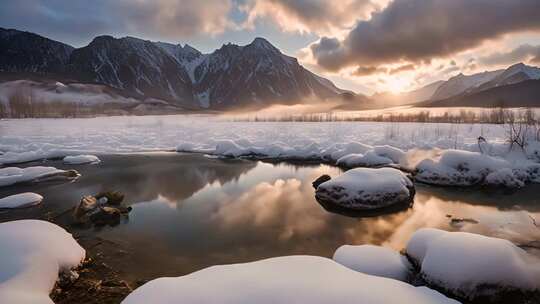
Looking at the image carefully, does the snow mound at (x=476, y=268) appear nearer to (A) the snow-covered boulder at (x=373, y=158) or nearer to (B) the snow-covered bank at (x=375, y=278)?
(B) the snow-covered bank at (x=375, y=278)

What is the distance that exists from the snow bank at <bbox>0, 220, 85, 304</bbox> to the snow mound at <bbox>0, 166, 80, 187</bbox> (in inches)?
395

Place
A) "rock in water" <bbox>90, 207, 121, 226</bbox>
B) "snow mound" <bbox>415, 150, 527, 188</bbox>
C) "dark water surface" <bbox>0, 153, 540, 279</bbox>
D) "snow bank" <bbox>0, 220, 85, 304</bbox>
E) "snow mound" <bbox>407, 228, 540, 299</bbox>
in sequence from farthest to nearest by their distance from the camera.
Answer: "snow mound" <bbox>415, 150, 527, 188</bbox> → "rock in water" <bbox>90, 207, 121, 226</bbox> → "dark water surface" <bbox>0, 153, 540, 279</bbox> → "snow mound" <bbox>407, 228, 540, 299</bbox> → "snow bank" <bbox>0, 220, 85, 304</bbox>

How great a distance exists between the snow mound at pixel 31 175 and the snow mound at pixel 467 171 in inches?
778

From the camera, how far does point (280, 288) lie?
14.5 ft

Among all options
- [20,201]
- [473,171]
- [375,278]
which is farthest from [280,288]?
[473,171]

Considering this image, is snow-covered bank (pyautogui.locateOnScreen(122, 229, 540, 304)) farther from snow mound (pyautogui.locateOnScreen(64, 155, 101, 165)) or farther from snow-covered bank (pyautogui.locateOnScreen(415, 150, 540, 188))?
snow mound (pyautogui.locateOnScreen(64, 155, 101, 165))

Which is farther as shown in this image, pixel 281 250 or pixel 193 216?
pixel 193 216

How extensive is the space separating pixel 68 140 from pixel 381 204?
104 feet

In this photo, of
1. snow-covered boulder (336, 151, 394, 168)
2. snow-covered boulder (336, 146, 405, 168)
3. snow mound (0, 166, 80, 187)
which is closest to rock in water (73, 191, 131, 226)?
snow mound (0, 166, 80, 187)

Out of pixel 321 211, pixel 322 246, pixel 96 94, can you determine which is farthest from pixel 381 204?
pixel 96 94

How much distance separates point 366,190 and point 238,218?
5223 mm

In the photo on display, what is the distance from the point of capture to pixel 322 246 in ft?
28.5

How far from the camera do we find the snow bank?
16.8 ft

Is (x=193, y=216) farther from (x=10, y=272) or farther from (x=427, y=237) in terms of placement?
(x=427, y=237)
